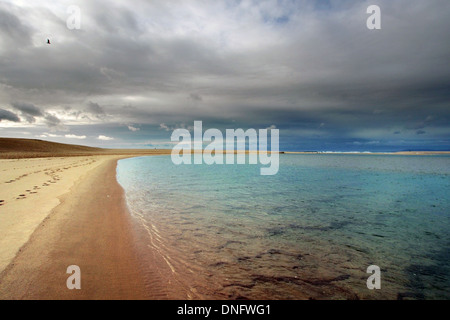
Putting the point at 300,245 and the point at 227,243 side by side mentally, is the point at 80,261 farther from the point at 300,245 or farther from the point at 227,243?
the point at 300,245

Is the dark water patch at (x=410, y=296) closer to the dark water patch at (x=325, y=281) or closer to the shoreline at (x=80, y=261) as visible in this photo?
the dark water patch at (x=325, y=281)

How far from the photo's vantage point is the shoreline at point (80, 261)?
4.63 meters

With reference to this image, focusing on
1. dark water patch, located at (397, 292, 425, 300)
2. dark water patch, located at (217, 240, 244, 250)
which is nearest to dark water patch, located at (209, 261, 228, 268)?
dark water patch, located at (217, 240, 244, 250)

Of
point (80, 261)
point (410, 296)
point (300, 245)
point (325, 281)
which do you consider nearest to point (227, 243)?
point (300, 245)

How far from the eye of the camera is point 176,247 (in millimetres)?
7266

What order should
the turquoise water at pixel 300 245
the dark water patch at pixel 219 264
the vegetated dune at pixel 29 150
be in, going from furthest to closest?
the vegetated dune at pixel 29 150 < the dark water patch at pixel 219 264 < the turquoise water at pixel 300 245

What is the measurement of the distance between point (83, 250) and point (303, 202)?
11.5 metres

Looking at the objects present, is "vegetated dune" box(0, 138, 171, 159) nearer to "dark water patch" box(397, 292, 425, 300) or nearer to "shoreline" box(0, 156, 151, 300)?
"shoreline" box(0, 156, 151, 300)

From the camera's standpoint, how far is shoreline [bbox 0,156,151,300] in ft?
15.2

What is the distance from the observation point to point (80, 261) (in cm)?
593

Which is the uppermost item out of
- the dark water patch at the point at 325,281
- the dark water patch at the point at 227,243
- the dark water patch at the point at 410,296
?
the dark water patch at the point at 227,243

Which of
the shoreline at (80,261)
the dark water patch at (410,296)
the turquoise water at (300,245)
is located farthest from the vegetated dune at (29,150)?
the dark water patch at (410,296)

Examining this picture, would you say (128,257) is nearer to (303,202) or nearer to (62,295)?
(62,295)

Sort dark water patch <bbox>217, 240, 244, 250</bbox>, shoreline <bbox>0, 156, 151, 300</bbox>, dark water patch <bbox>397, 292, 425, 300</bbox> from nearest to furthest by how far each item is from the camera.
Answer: shoreline <bbox>0, 156, 151, 300</bbox> → dark water patch <bbox>397, 292, 425, 300</bbox> → dark water patch <bbox>217, 240, 244, 250</bbox>
